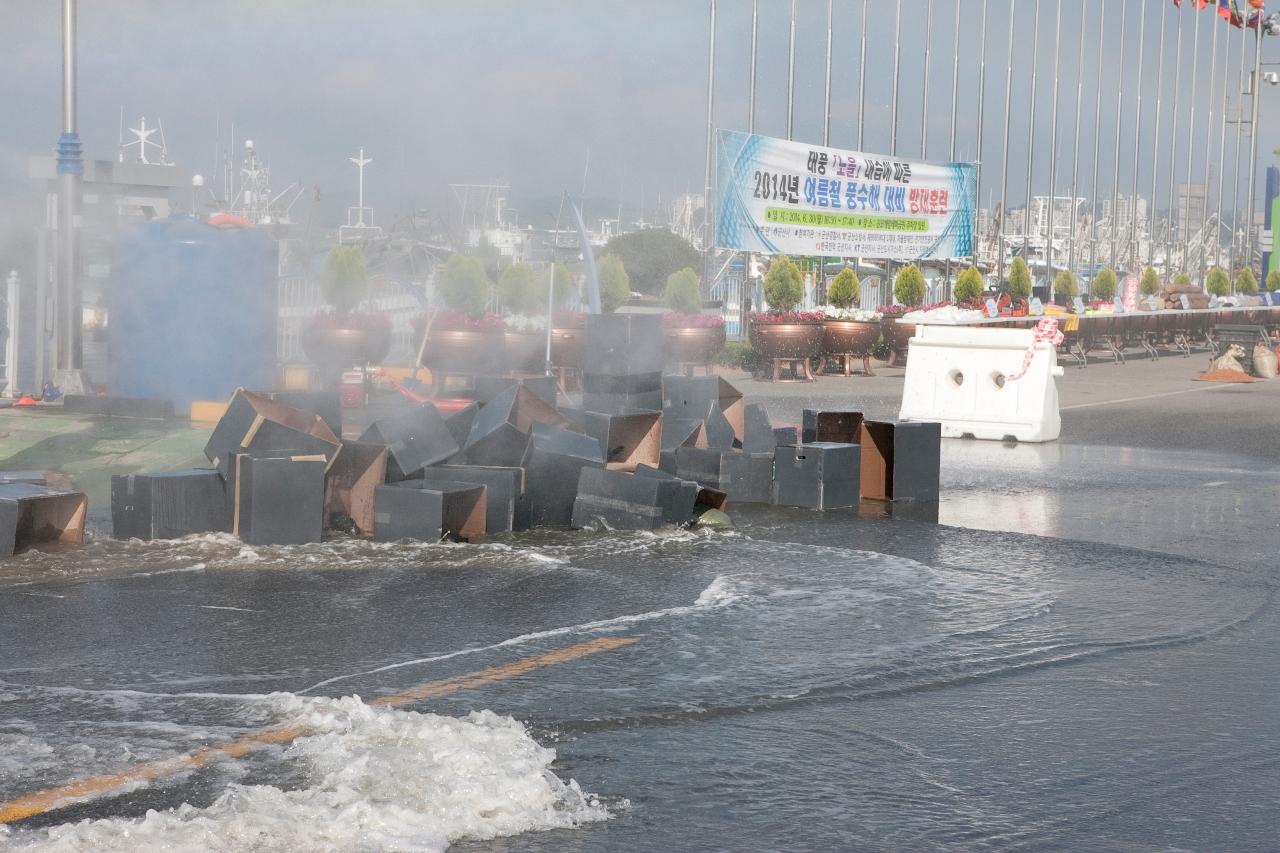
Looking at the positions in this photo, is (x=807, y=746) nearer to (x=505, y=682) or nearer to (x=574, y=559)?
(x=505, y=682)

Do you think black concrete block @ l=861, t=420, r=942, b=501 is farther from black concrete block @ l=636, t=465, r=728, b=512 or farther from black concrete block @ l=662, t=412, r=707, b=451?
black concrete block @ l=636, t=465, r=728, b=512

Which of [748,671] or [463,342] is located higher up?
[463,342]

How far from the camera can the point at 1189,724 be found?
5.48 meters

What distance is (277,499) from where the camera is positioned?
28.6ft

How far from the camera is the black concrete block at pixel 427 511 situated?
348 inches

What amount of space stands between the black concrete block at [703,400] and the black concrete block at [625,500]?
2.58m

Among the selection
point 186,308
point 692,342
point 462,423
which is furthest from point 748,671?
point 692,342

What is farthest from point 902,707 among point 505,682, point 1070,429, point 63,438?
point 1070,429

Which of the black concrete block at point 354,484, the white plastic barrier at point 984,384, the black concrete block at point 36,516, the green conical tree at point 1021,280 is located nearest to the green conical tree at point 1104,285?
the green conical tree at point 1021,280

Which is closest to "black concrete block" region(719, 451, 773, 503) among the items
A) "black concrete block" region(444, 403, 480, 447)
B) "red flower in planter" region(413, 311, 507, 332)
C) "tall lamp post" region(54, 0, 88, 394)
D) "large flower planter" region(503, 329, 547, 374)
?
"black concrete block" region(444, 403, 480, 447)

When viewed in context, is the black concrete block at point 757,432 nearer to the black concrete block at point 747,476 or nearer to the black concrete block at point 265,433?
the black concrete block at point 747,476

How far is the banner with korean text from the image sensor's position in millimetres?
29812

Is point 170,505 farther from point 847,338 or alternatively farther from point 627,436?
point 847,338

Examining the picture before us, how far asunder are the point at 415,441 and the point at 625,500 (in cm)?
151
